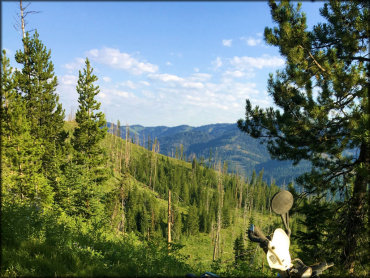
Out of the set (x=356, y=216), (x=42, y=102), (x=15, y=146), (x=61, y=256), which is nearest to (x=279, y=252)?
(x=356, y=216)

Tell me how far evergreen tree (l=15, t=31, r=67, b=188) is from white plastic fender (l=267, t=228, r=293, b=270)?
25.3 m

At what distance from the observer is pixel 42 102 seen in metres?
28.0

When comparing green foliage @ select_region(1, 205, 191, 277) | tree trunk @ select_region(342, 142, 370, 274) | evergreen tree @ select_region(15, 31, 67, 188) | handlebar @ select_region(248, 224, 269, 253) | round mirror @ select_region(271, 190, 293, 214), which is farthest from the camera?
evergreen tree @ select_region(15, 31, 67, 188)

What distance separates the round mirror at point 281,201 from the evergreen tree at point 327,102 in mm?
3878

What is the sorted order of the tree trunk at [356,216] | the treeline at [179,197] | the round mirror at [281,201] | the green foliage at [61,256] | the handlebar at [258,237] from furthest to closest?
the treeline at [179,197] < the tree trunk at [356,216] < the green foliage at [61,256] < the round mirror at [281,201] < the handlebar at [258,237]

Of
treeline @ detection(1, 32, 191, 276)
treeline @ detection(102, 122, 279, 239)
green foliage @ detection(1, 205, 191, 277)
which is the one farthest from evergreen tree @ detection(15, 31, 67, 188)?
treeline @ detection(102, 122, 279, 239)

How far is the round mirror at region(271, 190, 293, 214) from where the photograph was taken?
3.48 m

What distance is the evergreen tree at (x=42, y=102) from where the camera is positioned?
25516 millimetres

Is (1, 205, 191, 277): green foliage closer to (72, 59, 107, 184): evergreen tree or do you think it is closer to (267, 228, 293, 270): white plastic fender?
(267, 228, 293, 270): white plastic fender

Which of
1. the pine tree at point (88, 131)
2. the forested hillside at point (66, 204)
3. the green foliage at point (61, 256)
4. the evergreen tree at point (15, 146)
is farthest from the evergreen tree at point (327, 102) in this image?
the pine tree at point (88, 131)

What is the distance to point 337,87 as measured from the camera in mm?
6562

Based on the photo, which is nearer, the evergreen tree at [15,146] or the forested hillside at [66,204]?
the forested hillside at [66,204]

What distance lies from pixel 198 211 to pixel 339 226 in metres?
86.7

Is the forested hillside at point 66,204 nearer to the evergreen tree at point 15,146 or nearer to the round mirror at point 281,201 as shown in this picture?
the evergreen tree at point 15,146
